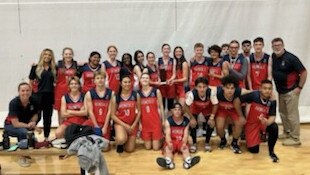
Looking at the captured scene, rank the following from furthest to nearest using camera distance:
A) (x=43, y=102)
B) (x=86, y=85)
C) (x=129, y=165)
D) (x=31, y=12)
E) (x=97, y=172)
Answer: (x=31, y=12)
(x=86, y=85)
(x=43, y=102)
(x=129, y=165)
(x=97, y=172)

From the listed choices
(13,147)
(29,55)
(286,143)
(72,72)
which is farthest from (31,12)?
(286,143)

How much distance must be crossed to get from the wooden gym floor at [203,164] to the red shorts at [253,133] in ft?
0.41

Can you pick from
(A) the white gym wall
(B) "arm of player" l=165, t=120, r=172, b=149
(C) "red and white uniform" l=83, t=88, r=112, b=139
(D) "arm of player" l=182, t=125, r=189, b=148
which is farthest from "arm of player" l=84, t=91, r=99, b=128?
(A) the white gym wall

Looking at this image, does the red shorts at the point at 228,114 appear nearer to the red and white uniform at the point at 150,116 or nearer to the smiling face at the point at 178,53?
the red and white uniform at the point at 150,116

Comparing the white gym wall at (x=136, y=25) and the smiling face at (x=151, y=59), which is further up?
the white gym wall at (x=136, y=25)

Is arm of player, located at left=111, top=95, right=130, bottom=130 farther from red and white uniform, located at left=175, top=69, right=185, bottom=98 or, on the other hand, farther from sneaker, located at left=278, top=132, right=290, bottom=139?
sneaker, located at left=278, top=132, right=290, bottom=139

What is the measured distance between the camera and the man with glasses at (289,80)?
423 cm

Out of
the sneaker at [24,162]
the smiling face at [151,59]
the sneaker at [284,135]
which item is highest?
the smiling face at [151,59]

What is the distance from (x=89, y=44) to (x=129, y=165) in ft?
7.12

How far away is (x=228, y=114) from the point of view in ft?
13.8

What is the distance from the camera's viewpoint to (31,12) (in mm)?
5238

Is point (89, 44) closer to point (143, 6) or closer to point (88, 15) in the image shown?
point (88, 15)

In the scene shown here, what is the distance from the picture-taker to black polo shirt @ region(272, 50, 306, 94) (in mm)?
4230

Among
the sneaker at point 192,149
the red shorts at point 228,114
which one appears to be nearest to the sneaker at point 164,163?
the sneaker at point 192,149
